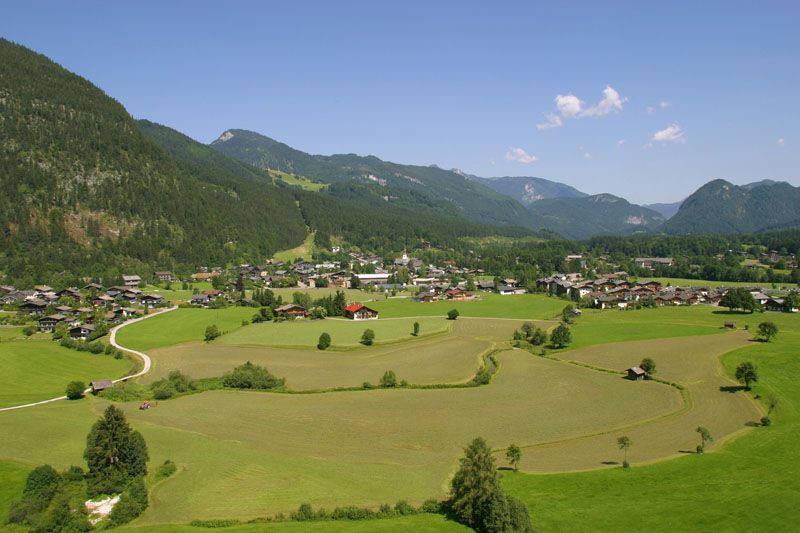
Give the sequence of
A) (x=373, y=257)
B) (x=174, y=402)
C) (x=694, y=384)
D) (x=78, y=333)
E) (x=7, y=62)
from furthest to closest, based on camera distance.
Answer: (x=373, y=257) → (x=7, y=62) → (x=78, y=333) → (x=694, y=384) → (x=174, y=402)

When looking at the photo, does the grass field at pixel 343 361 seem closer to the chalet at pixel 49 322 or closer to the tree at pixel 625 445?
the tree at pixel 625 445

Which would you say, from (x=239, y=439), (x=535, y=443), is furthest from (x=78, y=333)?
(x=535, y=443)

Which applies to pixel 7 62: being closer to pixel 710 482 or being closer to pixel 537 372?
pixel 537 372

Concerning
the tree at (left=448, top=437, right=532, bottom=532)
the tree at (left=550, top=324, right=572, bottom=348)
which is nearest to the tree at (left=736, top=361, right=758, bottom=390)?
the tree at (left=550, top=324, right=572, bottom=348)

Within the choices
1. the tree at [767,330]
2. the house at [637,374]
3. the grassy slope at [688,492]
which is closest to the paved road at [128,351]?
the grassy slope at [688,492]

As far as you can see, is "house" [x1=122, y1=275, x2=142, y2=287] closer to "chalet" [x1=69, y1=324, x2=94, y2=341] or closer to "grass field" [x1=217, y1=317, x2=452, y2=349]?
"chalet" [x1=69, y1=324, x2=94, y2=341]

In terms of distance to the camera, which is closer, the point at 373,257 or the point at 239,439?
the point at 239,439
